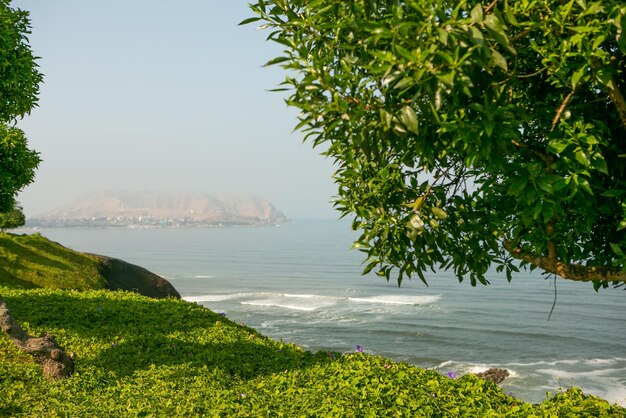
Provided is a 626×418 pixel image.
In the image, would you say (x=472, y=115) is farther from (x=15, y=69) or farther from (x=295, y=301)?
(x=295, y=301)

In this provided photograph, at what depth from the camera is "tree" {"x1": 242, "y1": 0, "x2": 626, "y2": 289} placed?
475 cm

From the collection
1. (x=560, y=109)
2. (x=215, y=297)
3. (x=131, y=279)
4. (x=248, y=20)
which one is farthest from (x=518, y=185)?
(x=215, y=297)

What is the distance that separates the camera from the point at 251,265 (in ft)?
375

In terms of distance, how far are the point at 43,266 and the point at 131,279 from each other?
4.56m

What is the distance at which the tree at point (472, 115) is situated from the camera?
4.75 metres

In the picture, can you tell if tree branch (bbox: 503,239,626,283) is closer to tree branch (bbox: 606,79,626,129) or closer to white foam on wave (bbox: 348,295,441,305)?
tree branch (bbox: 606,79,626,129)

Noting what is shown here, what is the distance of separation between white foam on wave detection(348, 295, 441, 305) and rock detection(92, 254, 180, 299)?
118 feet

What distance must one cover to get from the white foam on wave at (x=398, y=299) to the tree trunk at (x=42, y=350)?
2062 inches

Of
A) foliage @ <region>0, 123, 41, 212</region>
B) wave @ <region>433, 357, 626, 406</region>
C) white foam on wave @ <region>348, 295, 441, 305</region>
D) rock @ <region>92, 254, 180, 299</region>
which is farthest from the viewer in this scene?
white foam on wave @ <region>348, 295, 441, 305</region>

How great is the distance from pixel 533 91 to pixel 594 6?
261cm

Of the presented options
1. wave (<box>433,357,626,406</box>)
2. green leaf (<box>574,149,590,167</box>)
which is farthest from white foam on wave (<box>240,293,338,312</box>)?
green leaf (<box>574,149,590,167</box>)

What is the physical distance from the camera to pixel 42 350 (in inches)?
512

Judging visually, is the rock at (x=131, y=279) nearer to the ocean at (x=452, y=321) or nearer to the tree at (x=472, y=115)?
the ocean at (x=452, y=321)

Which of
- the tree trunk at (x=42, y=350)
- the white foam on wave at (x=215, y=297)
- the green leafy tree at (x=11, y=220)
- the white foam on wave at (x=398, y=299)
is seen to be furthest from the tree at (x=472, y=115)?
the white foam on wave at (x=215, y=297)
